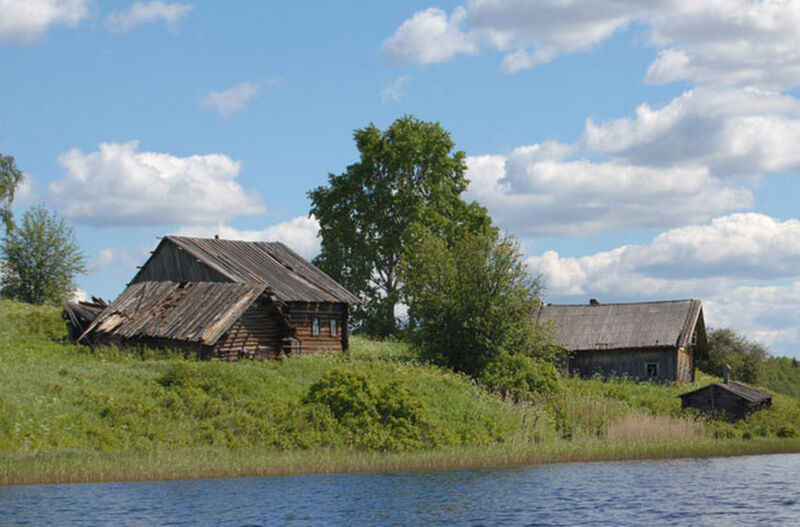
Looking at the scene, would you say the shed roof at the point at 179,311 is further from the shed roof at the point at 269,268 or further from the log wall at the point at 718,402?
the log wall at the point at 718,402

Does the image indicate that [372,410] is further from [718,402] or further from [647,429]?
[718,402]

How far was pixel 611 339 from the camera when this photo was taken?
219ft

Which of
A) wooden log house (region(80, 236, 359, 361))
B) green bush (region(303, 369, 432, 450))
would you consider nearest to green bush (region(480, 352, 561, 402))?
green bush (region(303, 369, 432, 450))

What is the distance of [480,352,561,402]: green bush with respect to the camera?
148 feet

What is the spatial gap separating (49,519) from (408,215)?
48.4m

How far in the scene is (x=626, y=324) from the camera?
67625 mm

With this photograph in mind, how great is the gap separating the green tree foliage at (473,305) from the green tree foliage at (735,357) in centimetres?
2609

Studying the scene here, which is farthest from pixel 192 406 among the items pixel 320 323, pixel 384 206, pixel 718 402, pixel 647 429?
pixel 384 206

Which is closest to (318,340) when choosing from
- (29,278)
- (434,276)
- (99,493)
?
(434,276)

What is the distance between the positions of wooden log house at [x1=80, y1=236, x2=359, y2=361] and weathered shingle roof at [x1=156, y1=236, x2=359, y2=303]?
77 millimetres

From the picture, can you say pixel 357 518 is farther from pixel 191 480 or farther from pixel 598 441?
pixel 598 441

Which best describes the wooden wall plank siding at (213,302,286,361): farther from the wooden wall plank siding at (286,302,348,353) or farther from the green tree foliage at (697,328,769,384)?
the green tree foliage at (697,328,769,384)

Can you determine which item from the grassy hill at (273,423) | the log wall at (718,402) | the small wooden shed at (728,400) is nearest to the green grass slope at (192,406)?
the grassy hill at (273,423)

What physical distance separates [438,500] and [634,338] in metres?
43.0
